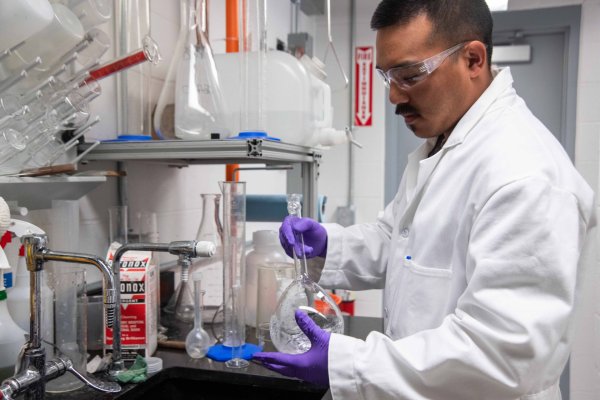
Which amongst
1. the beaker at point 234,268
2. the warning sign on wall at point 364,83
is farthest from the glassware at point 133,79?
the warning sign on wall at point 364,83

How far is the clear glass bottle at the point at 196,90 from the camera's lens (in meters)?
1.32

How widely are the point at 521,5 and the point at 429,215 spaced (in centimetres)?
247

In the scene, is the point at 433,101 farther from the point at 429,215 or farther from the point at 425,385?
the point at 425,385

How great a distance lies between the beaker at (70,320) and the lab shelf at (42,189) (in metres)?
0.17

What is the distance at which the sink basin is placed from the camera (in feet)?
3.65

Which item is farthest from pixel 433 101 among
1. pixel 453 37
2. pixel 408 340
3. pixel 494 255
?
pixel 408 340

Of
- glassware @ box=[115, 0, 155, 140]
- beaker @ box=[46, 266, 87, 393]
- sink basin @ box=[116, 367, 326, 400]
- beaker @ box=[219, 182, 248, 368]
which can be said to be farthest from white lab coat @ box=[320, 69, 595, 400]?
glassware @ box=[115, 0, 155, 140]

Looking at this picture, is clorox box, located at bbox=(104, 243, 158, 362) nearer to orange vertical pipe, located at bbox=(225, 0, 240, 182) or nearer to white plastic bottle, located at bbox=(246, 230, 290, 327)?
white plastic bottle, located at bbox=(246, 230, 290, 327)

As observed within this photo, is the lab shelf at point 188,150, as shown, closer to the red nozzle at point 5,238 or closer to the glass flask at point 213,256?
the glass flask at point 213,256

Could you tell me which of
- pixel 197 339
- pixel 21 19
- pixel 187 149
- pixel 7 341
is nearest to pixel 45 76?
pixel 21 19

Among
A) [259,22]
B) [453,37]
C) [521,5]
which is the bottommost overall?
[453,37]

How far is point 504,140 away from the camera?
3.20ft

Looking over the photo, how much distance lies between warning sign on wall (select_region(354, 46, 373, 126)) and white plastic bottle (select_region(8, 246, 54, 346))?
2520 millimetres

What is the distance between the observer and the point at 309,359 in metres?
0.92
